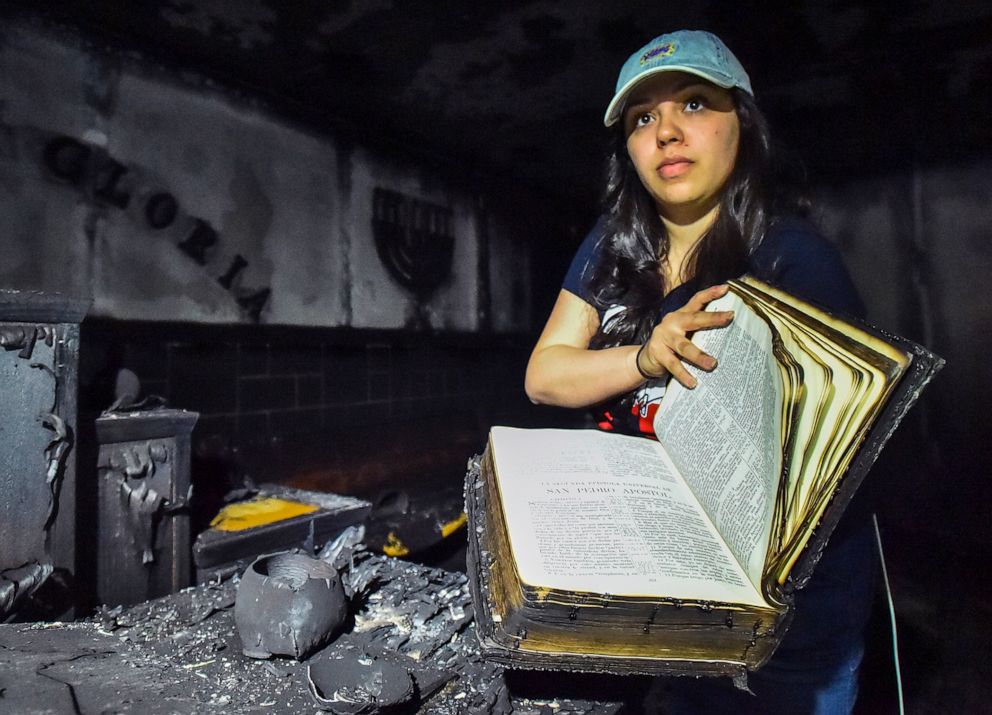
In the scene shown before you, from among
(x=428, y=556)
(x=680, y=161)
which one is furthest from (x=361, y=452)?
(x=680, y=161)

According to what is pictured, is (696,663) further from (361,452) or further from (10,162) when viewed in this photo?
(361,452)

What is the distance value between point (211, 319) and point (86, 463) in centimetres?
163

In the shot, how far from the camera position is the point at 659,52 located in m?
0.89

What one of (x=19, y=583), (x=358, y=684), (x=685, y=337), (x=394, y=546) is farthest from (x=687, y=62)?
(x=394, y=546)

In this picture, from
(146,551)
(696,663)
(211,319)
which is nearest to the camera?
(696,663)

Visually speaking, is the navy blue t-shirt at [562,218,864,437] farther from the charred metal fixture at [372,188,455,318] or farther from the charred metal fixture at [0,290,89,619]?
the charred metal fixture at [372,188,455,318]

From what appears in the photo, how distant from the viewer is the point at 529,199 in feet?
17.8

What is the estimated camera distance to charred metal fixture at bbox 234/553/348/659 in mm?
982

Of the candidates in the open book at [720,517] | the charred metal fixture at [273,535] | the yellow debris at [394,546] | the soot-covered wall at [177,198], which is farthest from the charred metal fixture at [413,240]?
the open book at [720,517]

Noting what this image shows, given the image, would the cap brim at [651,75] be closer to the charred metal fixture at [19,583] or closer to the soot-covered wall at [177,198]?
the charred metal fixture at [19,583]

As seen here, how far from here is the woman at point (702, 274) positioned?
0.83 metres

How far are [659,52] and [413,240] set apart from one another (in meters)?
3.44

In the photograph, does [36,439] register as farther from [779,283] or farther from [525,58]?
[525,58]

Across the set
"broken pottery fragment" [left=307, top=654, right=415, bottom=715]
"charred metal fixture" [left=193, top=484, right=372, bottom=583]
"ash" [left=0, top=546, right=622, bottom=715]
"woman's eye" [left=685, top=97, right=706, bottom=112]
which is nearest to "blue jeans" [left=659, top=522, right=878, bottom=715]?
"ash" [left=0, top=546, right=622, bottom=715]
